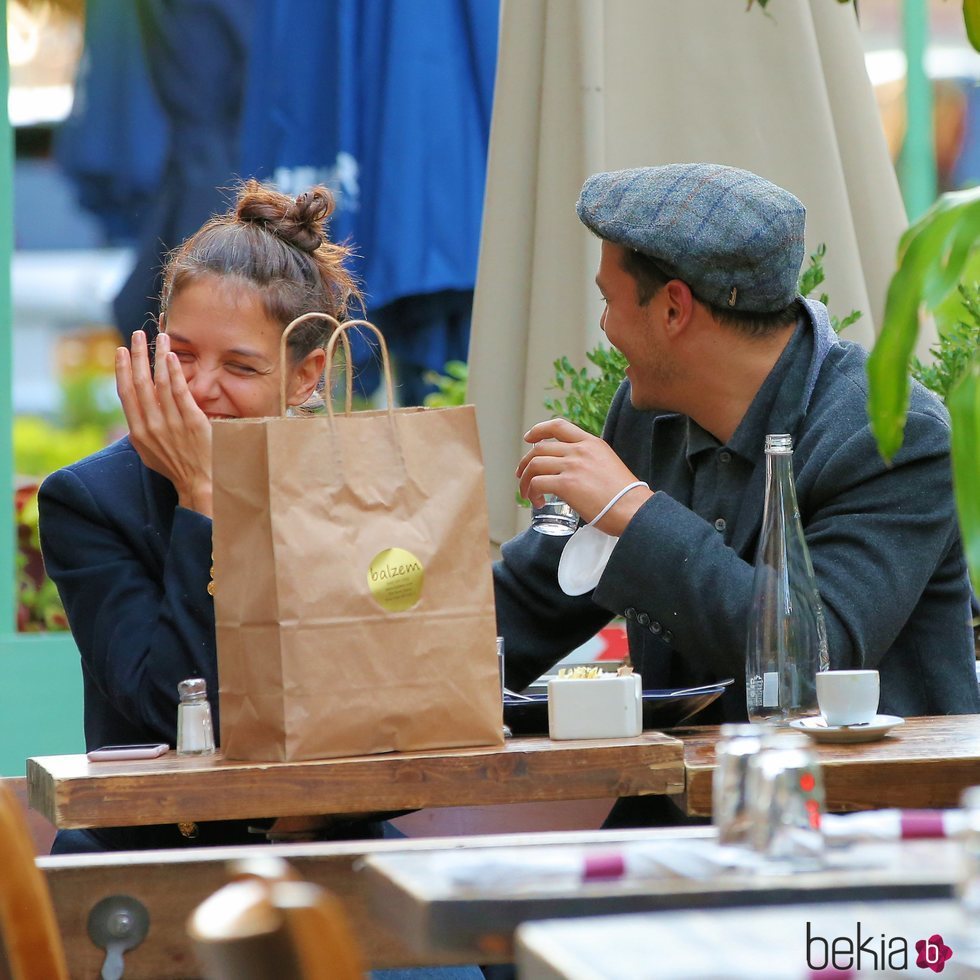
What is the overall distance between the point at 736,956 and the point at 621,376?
202 centimetres

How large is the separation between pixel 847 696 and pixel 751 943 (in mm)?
926

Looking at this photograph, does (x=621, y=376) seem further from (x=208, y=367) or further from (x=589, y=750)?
(x=589, y=750)

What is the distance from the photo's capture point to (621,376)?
292 cm

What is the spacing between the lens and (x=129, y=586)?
222 centimetres

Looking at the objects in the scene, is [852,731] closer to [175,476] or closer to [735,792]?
[735,792]

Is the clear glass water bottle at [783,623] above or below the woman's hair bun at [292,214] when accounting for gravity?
below

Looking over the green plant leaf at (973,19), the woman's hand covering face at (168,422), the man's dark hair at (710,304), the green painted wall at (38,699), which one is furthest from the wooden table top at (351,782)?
the green painted wall at (38,699)

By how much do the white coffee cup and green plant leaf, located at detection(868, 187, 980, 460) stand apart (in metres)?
0.74

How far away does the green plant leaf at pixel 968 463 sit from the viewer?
44.5 inches

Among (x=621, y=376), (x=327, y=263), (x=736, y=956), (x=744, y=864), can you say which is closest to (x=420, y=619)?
(x=744, y=864)

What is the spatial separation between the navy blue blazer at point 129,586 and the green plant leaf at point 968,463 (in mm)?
1186

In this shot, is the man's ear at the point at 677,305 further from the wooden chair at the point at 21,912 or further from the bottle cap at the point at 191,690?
the wooden chair at the point at 21,912

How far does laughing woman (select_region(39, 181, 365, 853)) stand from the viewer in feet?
6.99

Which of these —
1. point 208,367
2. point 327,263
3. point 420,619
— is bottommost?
point 420,619
